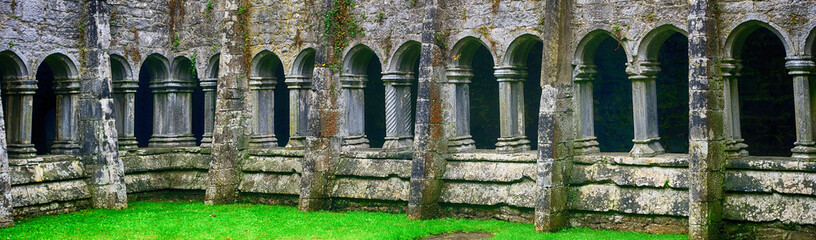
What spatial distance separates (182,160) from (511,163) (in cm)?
695

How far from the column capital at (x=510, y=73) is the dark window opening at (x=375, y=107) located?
654cm

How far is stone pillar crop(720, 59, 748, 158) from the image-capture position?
10.9m

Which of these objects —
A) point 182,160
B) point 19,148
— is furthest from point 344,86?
point 19,148

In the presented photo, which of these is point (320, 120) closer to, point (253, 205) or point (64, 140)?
point (253, 205)

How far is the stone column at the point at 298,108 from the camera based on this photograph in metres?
15.1

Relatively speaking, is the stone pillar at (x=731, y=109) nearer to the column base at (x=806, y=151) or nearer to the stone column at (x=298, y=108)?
the column base at (x=806, y=151)

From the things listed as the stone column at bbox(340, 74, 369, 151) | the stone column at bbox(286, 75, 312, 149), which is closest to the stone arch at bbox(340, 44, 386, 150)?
the stone column at bbox(340, 74, 369, 151)

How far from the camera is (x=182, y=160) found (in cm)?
1612

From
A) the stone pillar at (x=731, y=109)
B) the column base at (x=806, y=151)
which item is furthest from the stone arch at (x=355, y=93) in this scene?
the column base at (x=806, y=151)

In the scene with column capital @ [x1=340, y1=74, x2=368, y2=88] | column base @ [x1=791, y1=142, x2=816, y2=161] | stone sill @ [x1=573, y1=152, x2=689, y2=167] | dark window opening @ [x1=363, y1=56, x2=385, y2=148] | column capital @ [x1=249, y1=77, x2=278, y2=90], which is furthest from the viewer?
dark window opening @ [x1=363, y1=56, x2=385, y2=148]

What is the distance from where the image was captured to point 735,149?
11.0m

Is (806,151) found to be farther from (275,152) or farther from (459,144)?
(275,152)

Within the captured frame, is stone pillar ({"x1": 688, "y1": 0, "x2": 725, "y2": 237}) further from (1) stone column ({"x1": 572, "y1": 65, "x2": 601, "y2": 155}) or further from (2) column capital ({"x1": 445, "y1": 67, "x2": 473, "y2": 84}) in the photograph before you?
(2) column capital ({"x1": 445, "y1": 67, "x2": 473, "y2": 84})

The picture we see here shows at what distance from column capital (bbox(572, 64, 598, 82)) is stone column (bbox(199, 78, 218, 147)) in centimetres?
730
